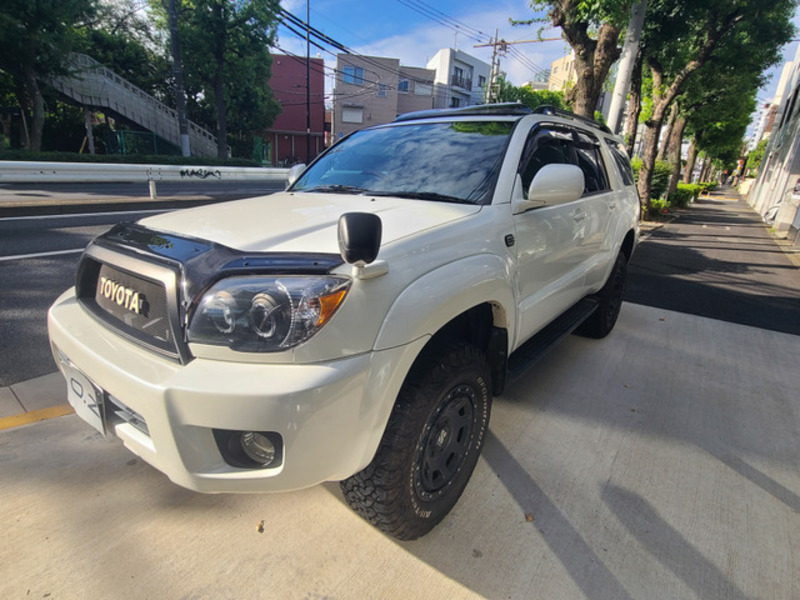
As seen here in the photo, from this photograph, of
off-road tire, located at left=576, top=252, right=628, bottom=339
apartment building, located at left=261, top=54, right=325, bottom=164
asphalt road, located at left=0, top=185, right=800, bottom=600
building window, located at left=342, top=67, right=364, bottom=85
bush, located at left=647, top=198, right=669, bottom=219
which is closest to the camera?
asphalt road, located at left=0, top=185, right=800, bottom=600

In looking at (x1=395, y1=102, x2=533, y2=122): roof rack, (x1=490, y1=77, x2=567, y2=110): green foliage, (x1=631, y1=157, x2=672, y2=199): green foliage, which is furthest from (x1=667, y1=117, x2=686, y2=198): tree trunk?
(x1=395, y1=102, x2=533, y2=122): roof rack

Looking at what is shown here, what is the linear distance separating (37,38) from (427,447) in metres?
22.5

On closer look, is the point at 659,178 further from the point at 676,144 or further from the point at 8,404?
the point at 8,404

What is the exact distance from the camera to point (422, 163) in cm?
248

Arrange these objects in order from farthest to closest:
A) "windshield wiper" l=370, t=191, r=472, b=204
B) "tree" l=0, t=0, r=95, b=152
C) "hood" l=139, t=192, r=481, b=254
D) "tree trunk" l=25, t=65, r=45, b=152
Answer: "tree trunk" l=25, t=65, r=45, b=152
"tree" l=0, t=0, r=95, b=152
"windshield wiper" l=370, t=191, r=472, b=204
"hood" l=139, t=192, r=481, b=254

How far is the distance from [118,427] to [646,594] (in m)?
2.04

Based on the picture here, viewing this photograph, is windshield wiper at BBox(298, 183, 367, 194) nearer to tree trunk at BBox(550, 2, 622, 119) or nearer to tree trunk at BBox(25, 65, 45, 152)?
tree trunk at BBox(550, 2, 622, 119)

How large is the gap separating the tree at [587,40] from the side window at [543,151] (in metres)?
4.92

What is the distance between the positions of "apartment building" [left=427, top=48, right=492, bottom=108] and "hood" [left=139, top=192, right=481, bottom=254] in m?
45.4

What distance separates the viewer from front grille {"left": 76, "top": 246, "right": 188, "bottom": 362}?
143 cm

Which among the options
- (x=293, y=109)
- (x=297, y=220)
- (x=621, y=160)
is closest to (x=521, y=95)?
(x=293, y=109)

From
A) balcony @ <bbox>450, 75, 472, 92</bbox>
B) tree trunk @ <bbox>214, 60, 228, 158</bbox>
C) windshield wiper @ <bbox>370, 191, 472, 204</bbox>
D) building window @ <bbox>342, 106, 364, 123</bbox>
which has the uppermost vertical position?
balcony @ <bbox>450, 75, 472, 92</bbox>

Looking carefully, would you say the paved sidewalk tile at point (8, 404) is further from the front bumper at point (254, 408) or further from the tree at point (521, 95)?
the tree at point (521, 95)

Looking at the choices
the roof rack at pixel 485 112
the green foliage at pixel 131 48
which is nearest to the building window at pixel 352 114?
the green foliage at pixel 131 48
